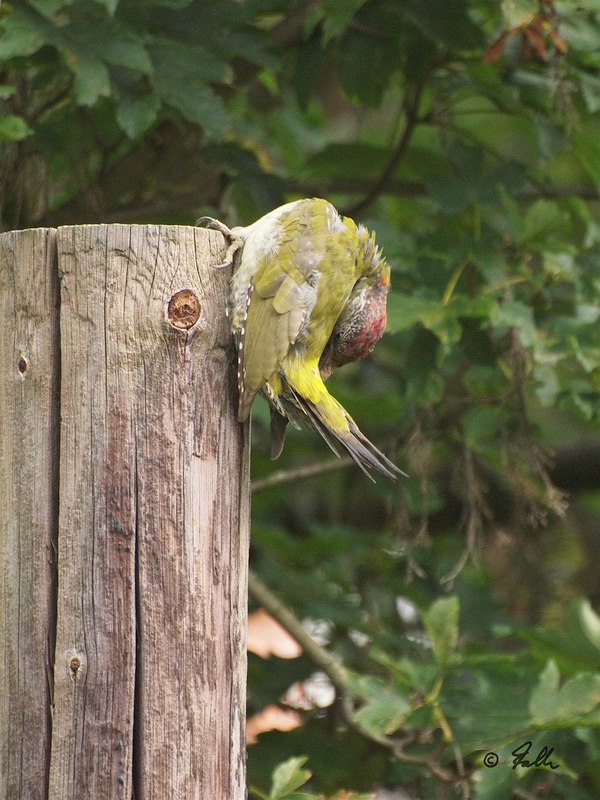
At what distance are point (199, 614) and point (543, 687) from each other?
57.4 inches

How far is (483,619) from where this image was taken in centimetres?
473

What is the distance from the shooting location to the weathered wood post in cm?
225

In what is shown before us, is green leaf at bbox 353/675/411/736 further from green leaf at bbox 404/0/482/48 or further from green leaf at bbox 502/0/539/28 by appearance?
green leaf at bbox 404/0/482/48

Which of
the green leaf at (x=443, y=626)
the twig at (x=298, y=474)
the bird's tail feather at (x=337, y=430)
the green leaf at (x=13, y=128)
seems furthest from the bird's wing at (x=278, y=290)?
the twig at (x=298, y=474)

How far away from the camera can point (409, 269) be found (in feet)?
13.7

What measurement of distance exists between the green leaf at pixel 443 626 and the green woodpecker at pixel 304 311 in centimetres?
75

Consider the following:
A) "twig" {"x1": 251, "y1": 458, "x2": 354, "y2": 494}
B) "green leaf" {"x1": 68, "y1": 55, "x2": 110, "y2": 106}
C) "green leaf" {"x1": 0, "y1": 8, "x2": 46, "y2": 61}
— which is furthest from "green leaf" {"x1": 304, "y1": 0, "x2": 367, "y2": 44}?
"twig" {"x1": 251, "y1": 458, "x2": 354, "y2": 494}

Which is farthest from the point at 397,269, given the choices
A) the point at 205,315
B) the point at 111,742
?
the point at 111,742

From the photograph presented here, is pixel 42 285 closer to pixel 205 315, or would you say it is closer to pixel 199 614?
pixel 205 315

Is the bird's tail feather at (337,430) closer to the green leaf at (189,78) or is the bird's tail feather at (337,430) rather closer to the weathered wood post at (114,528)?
the weathered wood post at (114,528)

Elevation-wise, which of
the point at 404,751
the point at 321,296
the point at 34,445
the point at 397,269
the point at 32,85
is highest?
the point at 32,85

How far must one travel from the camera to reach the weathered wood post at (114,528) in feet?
7.39

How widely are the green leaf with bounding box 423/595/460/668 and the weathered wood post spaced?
1355 millimetres

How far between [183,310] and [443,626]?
1764mm
